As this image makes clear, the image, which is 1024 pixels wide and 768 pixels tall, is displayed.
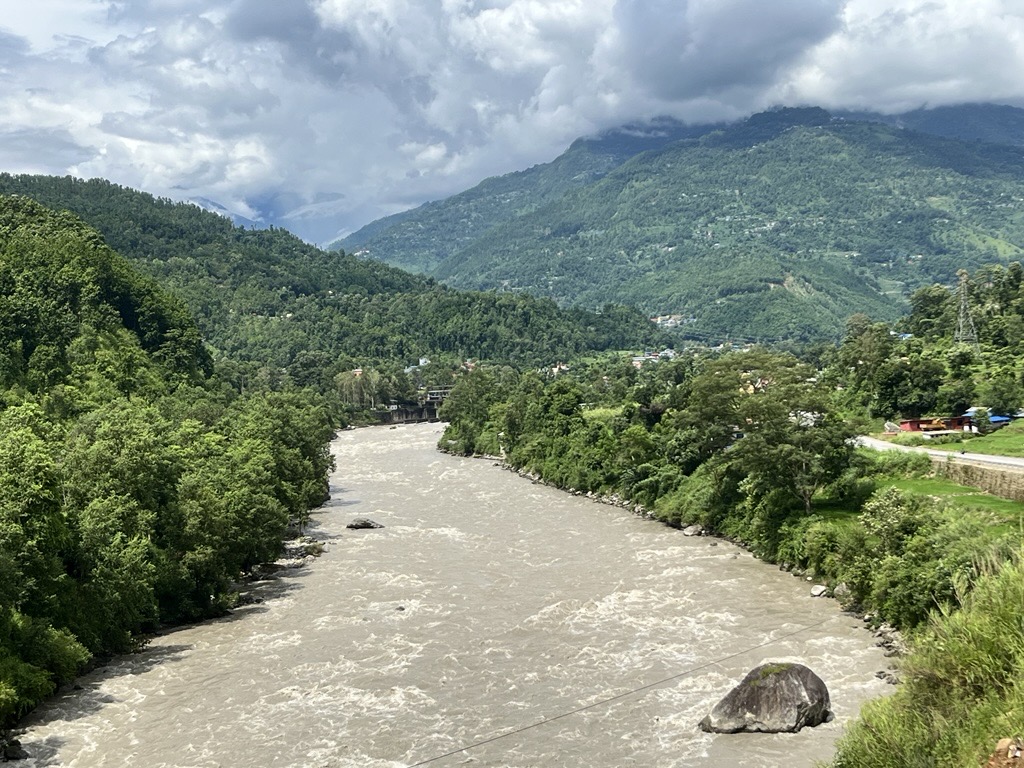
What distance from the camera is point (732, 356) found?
190 ft

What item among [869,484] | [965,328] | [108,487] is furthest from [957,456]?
[108,487]

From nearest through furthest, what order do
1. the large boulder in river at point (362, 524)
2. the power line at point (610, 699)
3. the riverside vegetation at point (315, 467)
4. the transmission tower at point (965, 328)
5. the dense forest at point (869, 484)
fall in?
the dense forest at point (869, 484) < the power line at point (610, 699) < the riverside vegetation at point (315, 467) < the large boulder in river at point (362, 524) < the transmission tower at point (965, 328)

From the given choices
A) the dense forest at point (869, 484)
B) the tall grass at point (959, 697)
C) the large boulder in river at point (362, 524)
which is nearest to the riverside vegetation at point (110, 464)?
the large boulder in river at point (362, 524)

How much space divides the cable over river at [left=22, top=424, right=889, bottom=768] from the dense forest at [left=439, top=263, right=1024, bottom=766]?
2.51 meters

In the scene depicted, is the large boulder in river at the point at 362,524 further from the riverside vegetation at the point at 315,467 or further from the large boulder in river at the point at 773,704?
the large boulder in river at the point at 773,704

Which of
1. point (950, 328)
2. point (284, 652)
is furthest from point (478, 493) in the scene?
point (950, 328)

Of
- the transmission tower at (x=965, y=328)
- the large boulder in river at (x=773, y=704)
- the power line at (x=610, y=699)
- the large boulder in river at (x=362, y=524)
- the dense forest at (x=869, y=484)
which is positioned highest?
the transmission tower at (x=965, y=328)

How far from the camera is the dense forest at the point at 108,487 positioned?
992 inches

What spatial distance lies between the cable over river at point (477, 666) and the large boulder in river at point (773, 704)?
0.35 metres

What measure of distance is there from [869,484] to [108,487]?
35992 mm

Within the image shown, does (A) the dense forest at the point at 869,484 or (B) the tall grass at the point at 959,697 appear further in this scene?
(A) the dense forest at the point at 869,484

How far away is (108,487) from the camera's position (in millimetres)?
31891

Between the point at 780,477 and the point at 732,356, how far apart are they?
16980 mm

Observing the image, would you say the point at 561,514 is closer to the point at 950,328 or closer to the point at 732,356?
the point at 732,356
